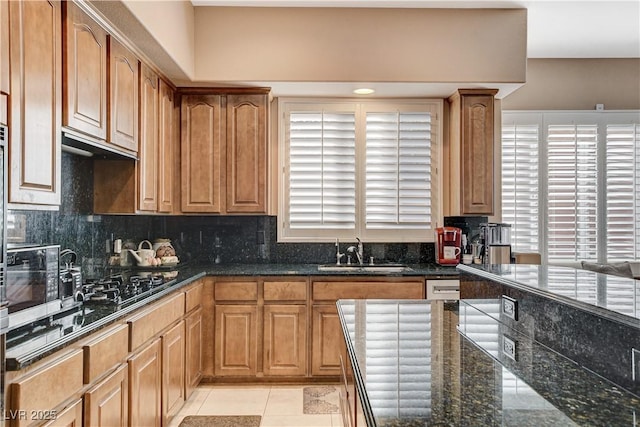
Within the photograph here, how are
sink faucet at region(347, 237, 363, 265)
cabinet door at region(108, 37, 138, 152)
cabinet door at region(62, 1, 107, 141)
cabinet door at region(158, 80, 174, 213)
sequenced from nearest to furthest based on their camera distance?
cabinet door at region(62, 1, 107, 141) → cabinet door at region(108, 37, 138, 152) → cabinet door at region(158, 80, 174, 213) → sink faucet at region(347, 237, 363, 265)

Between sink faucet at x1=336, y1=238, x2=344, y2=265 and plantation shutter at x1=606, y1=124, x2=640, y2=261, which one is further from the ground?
plantation shutter at x1=606, y1=124, x2=640, y2=261

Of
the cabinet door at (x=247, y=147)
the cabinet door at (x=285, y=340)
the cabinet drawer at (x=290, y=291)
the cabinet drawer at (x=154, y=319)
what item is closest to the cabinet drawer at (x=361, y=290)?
the cabinet drawer at (x=290, y=291)

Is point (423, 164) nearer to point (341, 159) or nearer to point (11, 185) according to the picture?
point (341, 159)

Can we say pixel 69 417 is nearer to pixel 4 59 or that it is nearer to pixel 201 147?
pixel 4 59

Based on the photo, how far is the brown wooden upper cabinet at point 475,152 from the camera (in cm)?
402

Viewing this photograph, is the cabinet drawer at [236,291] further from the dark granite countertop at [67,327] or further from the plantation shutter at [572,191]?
the plantation shutter at [572,191]

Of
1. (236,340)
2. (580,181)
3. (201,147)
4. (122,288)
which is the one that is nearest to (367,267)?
(236,340)

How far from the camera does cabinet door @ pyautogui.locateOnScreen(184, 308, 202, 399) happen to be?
10.7 feet

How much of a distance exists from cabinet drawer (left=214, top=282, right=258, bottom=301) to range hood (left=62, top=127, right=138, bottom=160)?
1.22 m

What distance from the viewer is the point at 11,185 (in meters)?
1.70

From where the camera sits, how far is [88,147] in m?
2.69

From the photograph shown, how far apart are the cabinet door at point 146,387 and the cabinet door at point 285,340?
1.18 m

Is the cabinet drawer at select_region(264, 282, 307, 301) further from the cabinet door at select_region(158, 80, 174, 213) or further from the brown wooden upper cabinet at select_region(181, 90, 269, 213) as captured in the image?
the cabinet door at select_region(158, 80, 174, 213)

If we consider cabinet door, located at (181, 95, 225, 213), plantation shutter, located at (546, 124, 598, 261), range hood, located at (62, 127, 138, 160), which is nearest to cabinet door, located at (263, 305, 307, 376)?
cabinet door, located at (181, 95, 225, 213)
